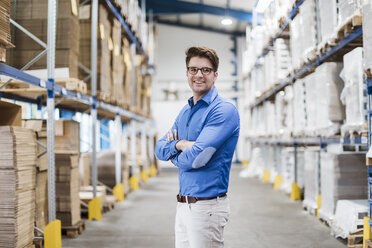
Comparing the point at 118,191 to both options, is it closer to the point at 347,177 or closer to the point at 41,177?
the point at 41,177

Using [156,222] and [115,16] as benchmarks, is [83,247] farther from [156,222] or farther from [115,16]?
[115,16]

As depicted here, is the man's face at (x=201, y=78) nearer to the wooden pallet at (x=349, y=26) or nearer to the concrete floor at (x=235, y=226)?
the wooden pallet at (x=349, y=26)

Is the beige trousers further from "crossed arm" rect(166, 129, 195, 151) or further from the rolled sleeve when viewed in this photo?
"crossed arm" rect(166, 129, 195, 151)

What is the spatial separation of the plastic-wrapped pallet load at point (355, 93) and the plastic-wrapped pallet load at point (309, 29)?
54.1 inches

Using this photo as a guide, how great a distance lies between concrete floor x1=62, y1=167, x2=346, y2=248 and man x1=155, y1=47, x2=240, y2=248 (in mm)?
2686

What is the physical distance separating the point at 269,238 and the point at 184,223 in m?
3.22

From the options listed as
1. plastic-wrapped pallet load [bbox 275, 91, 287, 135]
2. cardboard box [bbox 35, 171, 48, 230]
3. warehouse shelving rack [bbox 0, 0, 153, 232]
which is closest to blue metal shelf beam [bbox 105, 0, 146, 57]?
warehouse shelving rack [bbox 0, 0, 153, 232]

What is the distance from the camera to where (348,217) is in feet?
15.3

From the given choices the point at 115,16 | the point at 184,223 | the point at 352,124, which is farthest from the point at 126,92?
the point at 184,223

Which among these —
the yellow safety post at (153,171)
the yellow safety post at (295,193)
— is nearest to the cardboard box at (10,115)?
the yellow safety post at (295,193)

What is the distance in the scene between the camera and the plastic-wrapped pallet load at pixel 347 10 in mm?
4207

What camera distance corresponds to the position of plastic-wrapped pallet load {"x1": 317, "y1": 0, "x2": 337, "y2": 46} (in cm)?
507

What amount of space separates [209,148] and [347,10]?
3.41 meters

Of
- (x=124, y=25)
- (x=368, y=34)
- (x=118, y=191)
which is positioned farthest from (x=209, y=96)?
(x=124, y=25)
